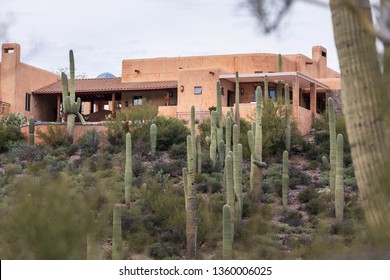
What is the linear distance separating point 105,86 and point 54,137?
11.1 metres

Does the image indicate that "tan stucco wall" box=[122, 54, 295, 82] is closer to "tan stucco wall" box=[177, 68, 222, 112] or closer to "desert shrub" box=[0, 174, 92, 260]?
"tan stucco wall" box=[177, 68, 222, 112]

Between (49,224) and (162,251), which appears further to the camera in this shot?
(162,251)

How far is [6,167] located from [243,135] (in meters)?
9.65

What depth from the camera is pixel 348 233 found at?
68.3 feet

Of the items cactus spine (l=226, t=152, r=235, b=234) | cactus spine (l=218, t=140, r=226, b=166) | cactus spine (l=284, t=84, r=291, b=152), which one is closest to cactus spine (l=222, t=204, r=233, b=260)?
cactus spine (l=226, t=152, r=235, b=234)

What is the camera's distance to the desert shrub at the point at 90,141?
3585cm

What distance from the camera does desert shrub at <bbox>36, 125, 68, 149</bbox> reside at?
3719 centimetres

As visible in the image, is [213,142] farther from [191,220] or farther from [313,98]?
[313,98]

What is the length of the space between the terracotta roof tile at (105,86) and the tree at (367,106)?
37.8 meters

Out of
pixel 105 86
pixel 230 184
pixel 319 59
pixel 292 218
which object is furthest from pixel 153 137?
pixel 319 59

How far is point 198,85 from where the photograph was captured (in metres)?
41.8

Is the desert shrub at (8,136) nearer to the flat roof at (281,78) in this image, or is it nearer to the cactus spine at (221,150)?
the flat roof at (281,78)

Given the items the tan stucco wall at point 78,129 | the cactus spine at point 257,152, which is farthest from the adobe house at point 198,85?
the cactus spine at point 257,152

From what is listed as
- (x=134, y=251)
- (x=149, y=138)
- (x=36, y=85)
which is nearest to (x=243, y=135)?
(x=149, y=138)
